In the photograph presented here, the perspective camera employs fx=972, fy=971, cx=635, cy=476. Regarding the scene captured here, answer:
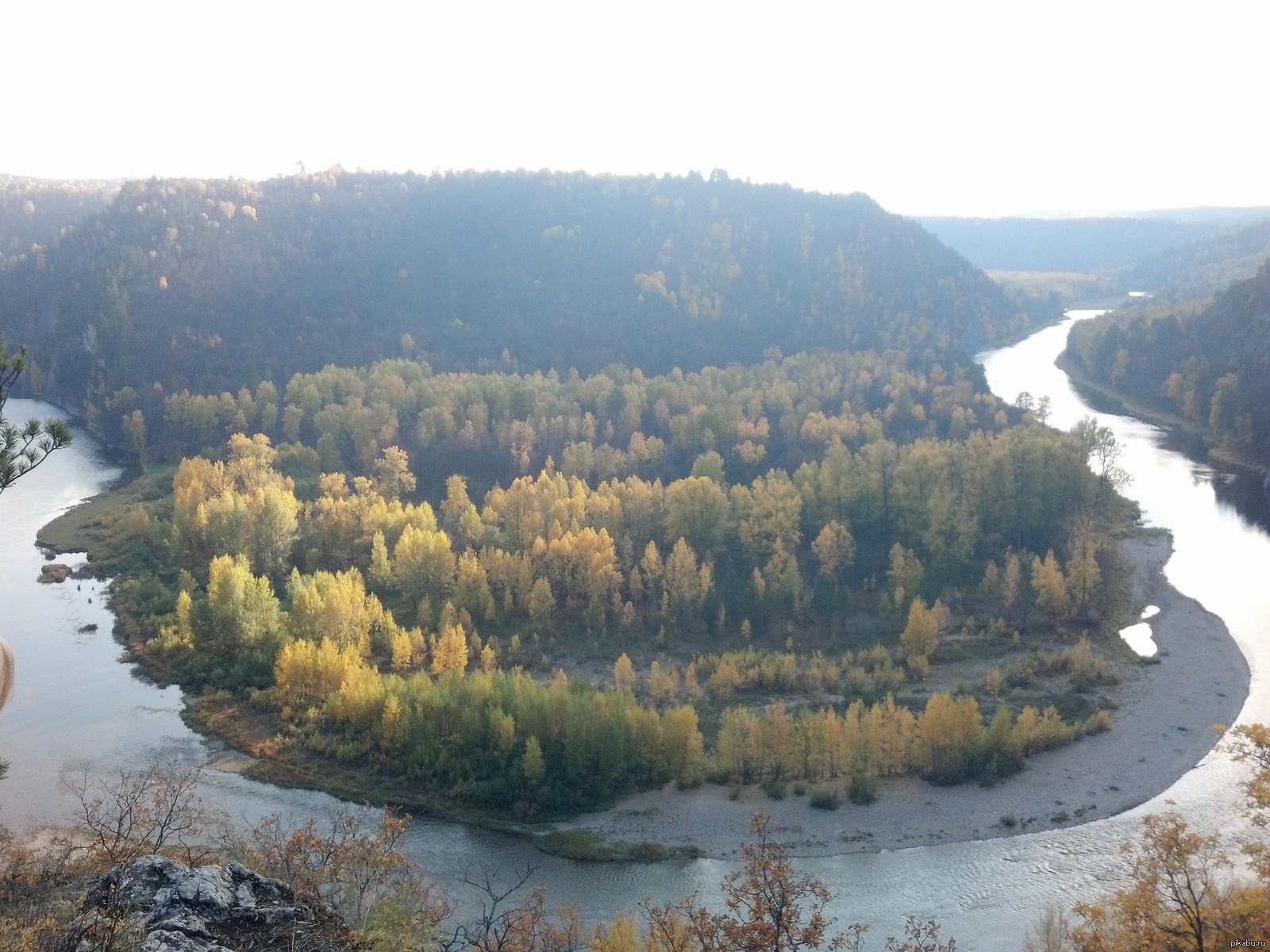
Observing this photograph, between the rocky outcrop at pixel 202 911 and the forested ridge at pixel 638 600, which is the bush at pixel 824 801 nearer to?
the forested ridge at pixel 638 600

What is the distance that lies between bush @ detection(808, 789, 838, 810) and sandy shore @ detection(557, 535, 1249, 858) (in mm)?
141

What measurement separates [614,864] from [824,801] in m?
6.25

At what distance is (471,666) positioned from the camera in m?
36.9

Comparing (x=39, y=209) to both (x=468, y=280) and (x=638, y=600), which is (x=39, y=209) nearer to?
(x=468, y=280)

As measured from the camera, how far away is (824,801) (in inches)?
1070

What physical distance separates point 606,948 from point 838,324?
81498 mm

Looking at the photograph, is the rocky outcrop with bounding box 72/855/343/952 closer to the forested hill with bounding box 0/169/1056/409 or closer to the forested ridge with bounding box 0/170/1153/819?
the forested ridge with bounding box 0/170/1153/819

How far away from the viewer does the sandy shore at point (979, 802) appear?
26141mm

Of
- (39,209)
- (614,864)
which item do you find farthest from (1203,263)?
(39,209)

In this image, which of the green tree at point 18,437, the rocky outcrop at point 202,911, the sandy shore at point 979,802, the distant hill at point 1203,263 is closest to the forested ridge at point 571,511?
the sandy shore at point 979,802

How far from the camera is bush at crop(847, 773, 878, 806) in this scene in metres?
27.5

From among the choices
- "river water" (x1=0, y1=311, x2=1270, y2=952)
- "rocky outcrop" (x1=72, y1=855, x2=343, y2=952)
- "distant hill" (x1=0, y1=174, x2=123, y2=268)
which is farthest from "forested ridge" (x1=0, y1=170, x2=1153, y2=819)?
"distant hill" (x1=0, y1=174, x2=123, y2=268)

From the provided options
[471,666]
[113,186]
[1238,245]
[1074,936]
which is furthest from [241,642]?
[1238,245]

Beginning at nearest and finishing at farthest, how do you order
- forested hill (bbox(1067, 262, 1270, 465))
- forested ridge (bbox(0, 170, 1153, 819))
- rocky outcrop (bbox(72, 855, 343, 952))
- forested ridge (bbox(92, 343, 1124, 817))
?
rocky outcrop (bbox(72, 855, 343, 952))
forested ridge (bbox(92, 343, 1124, 817))
forested ridge (bbox(0, 170, 1153, 819))
forested hill (bbox(1067, 262, 1270, 465))
